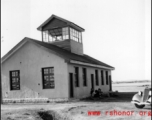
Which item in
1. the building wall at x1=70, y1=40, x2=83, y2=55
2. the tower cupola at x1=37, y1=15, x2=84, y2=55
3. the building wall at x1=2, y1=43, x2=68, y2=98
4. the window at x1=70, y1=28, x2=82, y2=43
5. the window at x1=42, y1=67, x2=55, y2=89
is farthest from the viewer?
the building wall at x1=70, y1=40, x2=83, y2=55

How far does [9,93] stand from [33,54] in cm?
408

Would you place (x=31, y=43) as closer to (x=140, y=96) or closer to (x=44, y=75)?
(x=44, y=75)

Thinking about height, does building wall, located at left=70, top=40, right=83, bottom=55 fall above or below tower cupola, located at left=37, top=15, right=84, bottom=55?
below

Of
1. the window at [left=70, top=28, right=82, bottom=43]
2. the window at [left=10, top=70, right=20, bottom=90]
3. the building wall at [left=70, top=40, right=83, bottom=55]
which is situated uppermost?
the window at [left=70, top=28, right=82, bottom=43]

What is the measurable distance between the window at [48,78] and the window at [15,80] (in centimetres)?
266

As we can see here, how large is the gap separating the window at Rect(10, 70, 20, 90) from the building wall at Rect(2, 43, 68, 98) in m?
0.30

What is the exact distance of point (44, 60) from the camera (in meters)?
17.9

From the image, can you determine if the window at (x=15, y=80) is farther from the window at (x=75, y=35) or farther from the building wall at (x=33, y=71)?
the window at (x=75, y=35)

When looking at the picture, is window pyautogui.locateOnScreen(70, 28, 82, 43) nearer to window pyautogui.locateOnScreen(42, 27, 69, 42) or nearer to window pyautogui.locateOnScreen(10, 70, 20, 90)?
window pyautogui.locateOnScreen(42, 27, 69, 42)

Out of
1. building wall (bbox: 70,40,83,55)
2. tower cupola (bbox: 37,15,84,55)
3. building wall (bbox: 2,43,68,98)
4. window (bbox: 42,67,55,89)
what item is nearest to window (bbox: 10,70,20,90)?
building wall (bbox: 2,43,68,98)

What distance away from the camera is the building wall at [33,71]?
17.1m

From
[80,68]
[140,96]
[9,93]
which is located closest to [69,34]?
[80,68]

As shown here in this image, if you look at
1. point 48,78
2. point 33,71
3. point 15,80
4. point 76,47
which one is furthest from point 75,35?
point 15,80

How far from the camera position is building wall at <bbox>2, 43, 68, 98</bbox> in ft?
56.1
